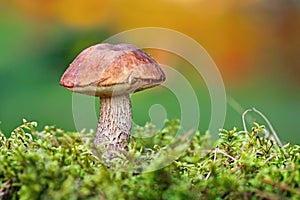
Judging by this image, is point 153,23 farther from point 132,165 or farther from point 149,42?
point 132,165

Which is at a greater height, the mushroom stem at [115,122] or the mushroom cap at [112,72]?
the mushroom cap at [112,72]

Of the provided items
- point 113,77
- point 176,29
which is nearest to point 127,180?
point 113,77

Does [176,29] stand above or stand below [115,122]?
above

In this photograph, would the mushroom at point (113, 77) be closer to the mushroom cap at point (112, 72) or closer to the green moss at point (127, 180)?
→ the mushroom cap at point (112, 72)

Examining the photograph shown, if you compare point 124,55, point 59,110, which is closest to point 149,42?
point 59,110

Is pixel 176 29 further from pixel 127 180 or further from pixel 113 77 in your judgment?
pixel 127 180

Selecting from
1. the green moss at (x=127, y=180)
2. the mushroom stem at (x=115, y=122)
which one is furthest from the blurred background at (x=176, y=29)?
the green moss at (x=127, y=180)

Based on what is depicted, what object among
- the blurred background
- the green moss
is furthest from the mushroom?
the blurred background
